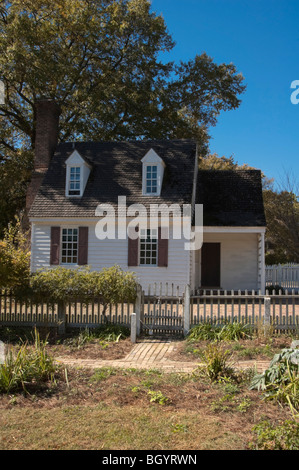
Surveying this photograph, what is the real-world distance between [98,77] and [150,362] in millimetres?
23529

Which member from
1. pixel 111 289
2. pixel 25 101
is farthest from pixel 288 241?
pixel 111 289

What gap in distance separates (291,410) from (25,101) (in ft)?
94.9

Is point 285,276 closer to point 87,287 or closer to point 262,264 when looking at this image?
point 262,264

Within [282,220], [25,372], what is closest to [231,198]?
[282,220]

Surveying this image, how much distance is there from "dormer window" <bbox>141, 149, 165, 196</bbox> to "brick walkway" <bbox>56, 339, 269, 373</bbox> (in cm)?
1034

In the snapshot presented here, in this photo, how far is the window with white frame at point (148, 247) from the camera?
17969 millimetres

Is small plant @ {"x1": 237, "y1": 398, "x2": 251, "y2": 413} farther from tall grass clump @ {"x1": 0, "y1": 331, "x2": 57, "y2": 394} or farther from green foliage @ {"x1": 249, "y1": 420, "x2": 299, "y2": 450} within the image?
tall grass clump @ {"x1": 0, "y1": 331, "x2": 57, "y2": 394}

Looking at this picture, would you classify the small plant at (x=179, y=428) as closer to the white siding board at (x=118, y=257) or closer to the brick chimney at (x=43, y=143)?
the white siding board at (x=118, y=257)

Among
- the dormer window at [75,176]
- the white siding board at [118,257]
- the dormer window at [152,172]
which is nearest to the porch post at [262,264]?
the white siding board at [118,257]

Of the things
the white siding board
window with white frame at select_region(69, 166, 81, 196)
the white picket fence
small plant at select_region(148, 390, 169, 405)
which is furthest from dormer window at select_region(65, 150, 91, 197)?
small plant at select_region(148, 390, 169, 405)

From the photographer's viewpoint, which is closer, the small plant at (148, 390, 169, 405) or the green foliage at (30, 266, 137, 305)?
the small plant at (148, 390, 169, 405)

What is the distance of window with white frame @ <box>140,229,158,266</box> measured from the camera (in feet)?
59.0

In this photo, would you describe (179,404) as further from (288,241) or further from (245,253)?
(288,241)
